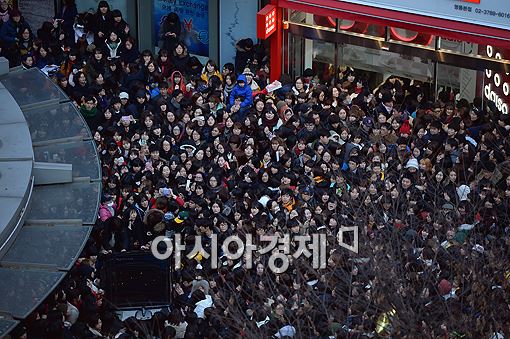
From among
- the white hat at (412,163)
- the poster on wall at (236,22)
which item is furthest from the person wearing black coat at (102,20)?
the white hat at (412,163)

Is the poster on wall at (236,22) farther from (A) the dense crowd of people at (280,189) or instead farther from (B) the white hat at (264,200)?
(B) the white hat at (264,200)

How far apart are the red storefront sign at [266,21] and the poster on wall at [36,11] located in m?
5.21

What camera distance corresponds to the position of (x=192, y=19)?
28797 mm

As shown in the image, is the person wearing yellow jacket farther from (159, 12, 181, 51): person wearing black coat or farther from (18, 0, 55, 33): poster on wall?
(18, 0, 55, 33): poster on wall

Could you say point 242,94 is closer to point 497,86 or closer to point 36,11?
point 497,86

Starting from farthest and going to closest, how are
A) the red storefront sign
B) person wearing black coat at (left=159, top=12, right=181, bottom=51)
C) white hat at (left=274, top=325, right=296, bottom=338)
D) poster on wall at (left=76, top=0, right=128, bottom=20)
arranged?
poster on wall at (left=76, top=0, right=128, bottom=20)
person wearing black coat at (left=159, top=12, right=181, bottom=51)
the red storefront sign
white hat at (left=274, top=325, right=296, bottom=338)

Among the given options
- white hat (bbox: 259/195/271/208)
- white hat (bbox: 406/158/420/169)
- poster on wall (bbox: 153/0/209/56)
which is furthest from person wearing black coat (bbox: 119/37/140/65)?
white hat (bbox: 406/158/420/169)

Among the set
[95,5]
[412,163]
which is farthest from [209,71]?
[412,163]

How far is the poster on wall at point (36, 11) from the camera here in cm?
2950

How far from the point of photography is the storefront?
2419cm

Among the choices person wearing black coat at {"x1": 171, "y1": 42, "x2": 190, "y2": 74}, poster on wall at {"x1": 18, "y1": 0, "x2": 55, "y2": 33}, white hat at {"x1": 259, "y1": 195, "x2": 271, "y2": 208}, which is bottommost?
white hat at {"x1": 259, "y1": 195, "x2": 271, "y2": 208}

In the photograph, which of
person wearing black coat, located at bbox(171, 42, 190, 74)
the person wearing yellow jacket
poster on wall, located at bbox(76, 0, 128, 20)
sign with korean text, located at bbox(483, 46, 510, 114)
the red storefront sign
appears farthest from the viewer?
poster on wall, located at bbox(76, 0, 128, 20)

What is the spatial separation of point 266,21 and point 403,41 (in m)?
2.58

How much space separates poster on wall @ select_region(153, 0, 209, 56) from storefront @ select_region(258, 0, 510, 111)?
6.68 feet
